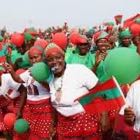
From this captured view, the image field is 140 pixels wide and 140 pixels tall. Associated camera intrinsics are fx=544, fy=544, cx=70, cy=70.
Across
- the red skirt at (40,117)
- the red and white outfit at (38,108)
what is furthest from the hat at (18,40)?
the red skirt at (40,117)

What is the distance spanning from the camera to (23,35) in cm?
923

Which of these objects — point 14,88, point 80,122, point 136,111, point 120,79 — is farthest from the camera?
point 14,88

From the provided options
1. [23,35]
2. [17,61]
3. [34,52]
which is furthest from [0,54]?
[34,52]

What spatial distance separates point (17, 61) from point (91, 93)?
1749mm

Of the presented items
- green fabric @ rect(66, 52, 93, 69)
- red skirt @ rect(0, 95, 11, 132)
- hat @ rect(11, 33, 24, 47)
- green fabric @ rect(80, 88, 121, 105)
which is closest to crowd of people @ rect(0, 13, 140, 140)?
green fabric @ rect(80, 88, 121, 105)

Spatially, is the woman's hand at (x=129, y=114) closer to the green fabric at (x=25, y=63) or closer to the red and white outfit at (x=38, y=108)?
the red and white outfit at (x=38, y=108)

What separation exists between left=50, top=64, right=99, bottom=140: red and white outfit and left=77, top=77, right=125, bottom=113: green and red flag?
99mm

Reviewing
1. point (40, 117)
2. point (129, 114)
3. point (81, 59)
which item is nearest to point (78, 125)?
point (40, 117)

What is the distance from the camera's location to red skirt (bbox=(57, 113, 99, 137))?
6.41 metres

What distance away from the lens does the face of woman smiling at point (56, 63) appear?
6.26 meters

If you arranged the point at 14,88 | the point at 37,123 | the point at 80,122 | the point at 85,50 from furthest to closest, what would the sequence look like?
the point at 85,50, the point at 14,88, the point at 37,123, the point at 80,122

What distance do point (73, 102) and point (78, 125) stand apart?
33cm

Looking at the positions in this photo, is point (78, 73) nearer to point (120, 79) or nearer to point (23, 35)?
point (120, 79)

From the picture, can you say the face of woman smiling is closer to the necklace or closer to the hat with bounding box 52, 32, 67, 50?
the necklace
